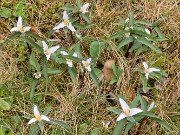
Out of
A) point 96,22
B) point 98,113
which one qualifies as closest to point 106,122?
point 98,113

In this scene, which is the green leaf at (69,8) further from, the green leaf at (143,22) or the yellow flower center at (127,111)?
the yellow flower center at (127,111)

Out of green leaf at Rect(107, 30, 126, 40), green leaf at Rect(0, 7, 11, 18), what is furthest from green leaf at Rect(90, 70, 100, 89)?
green leaf at Rect(0, 7, 11, 18)

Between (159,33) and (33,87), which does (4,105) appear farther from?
(159,33)

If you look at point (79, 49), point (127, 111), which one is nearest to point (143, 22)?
point (79, 49)

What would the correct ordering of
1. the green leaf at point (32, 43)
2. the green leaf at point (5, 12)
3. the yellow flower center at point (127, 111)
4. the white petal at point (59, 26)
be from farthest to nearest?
the green leaf at point (5, 12) → the white petal at point (59, 26) → the green leaf at point (32, 43) → the yellow flower center at point (127, 111)

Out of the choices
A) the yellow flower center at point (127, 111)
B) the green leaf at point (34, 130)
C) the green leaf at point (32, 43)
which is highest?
the green leaf at point (32, 43)

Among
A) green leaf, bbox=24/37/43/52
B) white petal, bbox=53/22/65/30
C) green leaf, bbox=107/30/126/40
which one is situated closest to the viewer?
green leaf, bbox=24/37/43/52

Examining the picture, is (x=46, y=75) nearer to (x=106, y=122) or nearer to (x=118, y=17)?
(x=106, y=122)

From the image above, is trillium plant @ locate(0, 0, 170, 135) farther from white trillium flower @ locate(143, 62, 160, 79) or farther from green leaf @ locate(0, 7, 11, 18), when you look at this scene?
green leaf @ locate(0, 7, 11, 18)

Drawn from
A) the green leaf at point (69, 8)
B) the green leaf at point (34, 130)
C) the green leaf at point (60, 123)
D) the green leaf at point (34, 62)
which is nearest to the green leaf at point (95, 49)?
the green leaf at point (69, 8)
